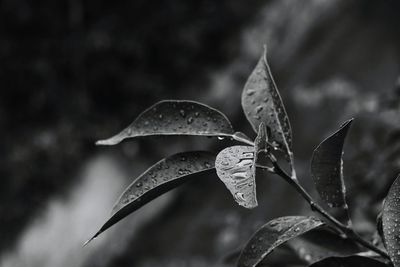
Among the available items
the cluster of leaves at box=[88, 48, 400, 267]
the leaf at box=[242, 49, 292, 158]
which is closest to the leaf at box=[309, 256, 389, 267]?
the cluster of leaves at box=[88, 48, 400, 267]

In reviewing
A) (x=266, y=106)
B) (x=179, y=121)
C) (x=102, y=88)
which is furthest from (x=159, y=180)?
(x=102, y=88)

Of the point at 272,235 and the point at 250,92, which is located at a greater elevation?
the point at 250,92

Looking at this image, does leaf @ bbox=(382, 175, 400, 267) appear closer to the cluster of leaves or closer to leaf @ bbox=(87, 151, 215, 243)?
the cluster of leaves

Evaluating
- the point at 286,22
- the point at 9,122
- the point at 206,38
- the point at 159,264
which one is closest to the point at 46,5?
the point at 9,122

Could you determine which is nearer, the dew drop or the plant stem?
the plant stem

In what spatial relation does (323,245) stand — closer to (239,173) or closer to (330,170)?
(330,170)

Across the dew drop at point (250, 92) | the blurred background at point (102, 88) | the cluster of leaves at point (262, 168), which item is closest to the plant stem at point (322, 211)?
the cluster of leaves at point (262, 168)

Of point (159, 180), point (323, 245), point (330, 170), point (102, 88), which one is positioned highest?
point (102, 88)
